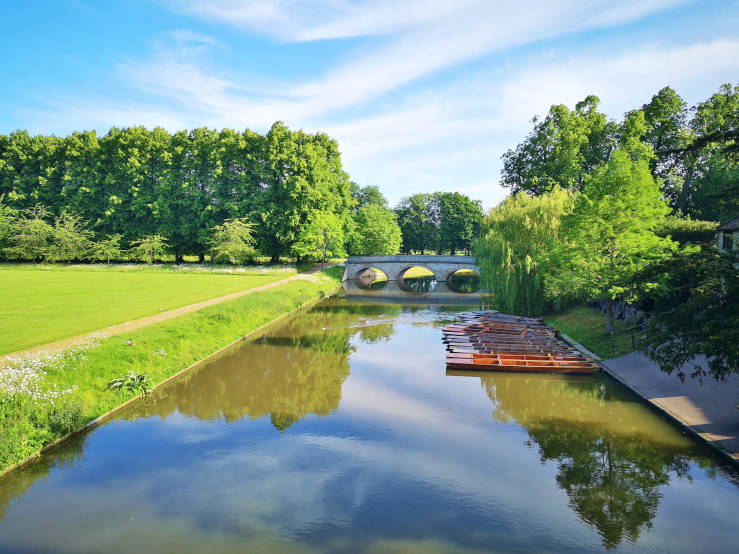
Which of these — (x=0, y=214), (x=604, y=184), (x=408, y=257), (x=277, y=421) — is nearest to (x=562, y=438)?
(x=277, y=421)

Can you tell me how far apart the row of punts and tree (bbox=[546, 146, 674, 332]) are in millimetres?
3966

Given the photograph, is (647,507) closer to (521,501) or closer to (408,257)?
→ (521,501)

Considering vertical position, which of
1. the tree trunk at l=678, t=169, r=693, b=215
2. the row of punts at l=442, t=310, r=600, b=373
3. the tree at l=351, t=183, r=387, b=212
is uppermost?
the tree at l=351, t=183, r=387, b=212

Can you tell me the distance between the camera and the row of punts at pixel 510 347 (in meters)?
25.6

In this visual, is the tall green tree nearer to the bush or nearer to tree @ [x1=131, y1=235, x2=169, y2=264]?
tree @ [x1=131, y1=235, x2=169, y2=264]

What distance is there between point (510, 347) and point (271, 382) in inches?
559

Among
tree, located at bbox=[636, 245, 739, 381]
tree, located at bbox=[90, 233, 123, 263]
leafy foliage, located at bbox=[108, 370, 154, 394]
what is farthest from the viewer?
tree, located at bbox=[90, 233, 123, 263]

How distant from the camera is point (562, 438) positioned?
1761 centimetres

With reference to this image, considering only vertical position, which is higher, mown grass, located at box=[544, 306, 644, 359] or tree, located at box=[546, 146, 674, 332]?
tree, located at box=[546, 146, 674, 332]

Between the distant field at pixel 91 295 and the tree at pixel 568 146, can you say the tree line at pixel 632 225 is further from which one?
the distant field at pixel 91 295

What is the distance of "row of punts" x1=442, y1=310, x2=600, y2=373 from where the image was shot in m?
25.6

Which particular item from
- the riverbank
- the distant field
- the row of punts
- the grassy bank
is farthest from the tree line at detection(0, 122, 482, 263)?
the riverbank

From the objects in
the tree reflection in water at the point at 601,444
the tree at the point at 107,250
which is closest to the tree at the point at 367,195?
the tree at the point at 107,250

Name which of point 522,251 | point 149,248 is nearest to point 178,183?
point 149,248
